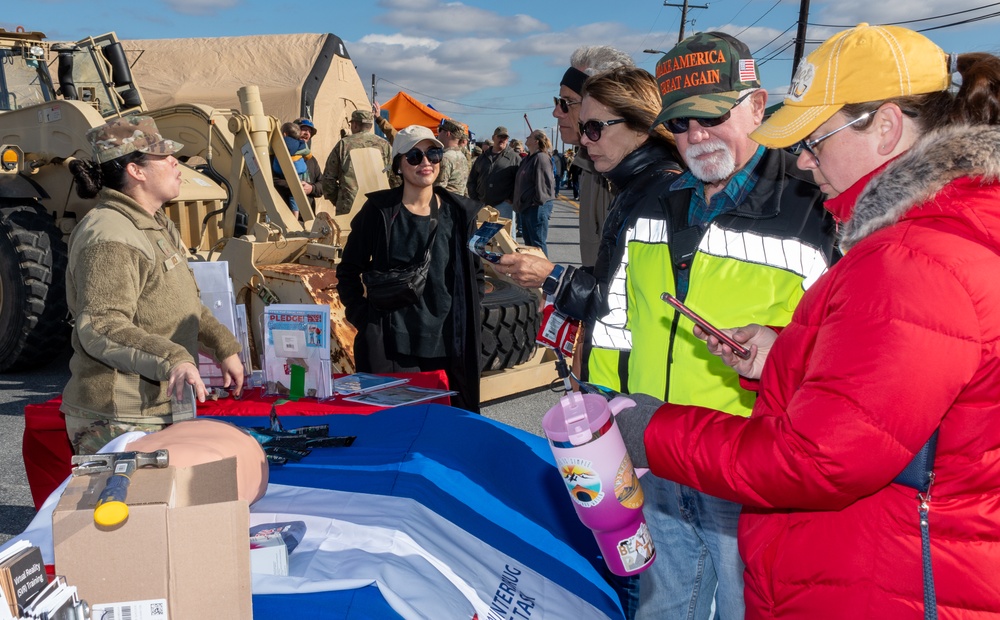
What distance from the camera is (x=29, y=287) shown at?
19.8 ft

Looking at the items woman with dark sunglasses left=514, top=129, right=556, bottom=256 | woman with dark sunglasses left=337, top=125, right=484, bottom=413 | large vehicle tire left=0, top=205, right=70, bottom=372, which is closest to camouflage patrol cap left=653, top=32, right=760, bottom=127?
woman with dark sunglasses left=337, top=125, right=484, bottom=413

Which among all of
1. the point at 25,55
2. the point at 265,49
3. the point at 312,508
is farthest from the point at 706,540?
the point at 265,49

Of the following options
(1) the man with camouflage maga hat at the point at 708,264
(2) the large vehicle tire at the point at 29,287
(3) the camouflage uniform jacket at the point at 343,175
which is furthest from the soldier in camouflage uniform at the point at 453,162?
(1) the man with camouflage maga hat at the point at 708,264

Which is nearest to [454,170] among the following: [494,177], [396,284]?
[494,177]

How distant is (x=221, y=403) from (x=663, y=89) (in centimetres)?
208

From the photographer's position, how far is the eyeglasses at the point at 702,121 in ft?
6.91

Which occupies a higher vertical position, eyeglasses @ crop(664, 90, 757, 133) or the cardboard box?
eyeglasses @ crop(664, 90, 757, 133)

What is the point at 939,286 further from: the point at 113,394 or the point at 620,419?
the point at 113,394

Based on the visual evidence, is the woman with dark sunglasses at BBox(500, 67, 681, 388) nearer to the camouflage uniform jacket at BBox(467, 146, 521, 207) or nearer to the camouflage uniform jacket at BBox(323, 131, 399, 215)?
the camouflage uniform jacket at BBox(323, 131, 399, 215)

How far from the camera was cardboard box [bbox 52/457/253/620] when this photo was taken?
1315 mm

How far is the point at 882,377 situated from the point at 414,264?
8.99 ft

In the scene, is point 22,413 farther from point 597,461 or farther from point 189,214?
point 597,461

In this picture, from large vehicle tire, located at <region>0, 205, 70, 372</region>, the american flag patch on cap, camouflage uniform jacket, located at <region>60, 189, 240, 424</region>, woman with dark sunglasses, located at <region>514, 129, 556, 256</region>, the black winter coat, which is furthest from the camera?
woman with dark sunglasses, located at <region>514, 129, 556, 256</region>

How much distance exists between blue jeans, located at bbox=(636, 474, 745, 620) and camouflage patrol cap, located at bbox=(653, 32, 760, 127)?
40.2 inches
